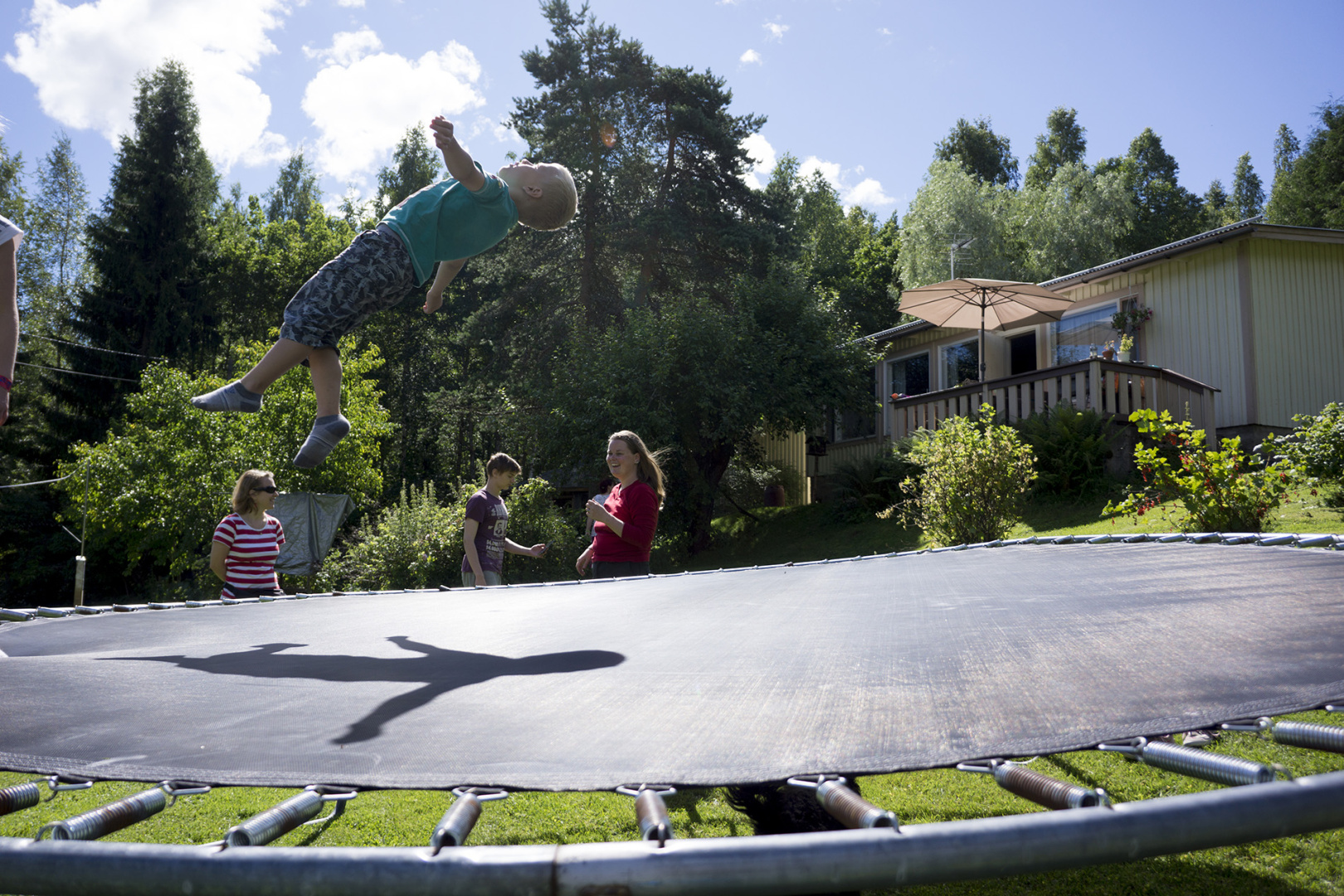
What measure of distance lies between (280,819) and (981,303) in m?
9.72

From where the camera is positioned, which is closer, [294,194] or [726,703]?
[726,703]

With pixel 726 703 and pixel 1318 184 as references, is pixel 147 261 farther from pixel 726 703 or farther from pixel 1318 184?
pixel 1318 184

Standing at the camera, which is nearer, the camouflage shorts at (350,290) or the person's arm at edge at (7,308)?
the person's arm at edge at (7,308)

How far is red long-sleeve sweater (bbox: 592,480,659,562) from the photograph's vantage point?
3521 millimetres

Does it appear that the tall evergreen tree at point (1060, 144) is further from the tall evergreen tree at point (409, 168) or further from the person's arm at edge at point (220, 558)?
the person's arm at edge at point (220, 558)

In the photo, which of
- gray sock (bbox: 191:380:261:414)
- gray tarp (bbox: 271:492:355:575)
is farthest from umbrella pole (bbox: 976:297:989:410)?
gray sock (bbox: 191:380:261:414)

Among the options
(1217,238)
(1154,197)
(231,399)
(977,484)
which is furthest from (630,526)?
(1154,197)

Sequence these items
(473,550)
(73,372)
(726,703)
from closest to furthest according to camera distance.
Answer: (726,703) < (473,550) < (73,372)

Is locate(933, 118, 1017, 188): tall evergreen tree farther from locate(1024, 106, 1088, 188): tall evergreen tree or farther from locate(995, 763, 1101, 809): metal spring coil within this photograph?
locate(995, 763, 1101, 809): metal spring coil

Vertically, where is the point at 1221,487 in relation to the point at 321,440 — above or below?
below

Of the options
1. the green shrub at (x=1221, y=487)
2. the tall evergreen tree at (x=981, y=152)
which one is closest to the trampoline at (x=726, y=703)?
the green shrub at (x=1221, y=487)

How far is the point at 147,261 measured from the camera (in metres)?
19.8

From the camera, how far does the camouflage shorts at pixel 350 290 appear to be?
79.1 inches

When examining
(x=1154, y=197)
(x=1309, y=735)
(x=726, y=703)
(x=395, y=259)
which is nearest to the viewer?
(x=1309, y=735)
